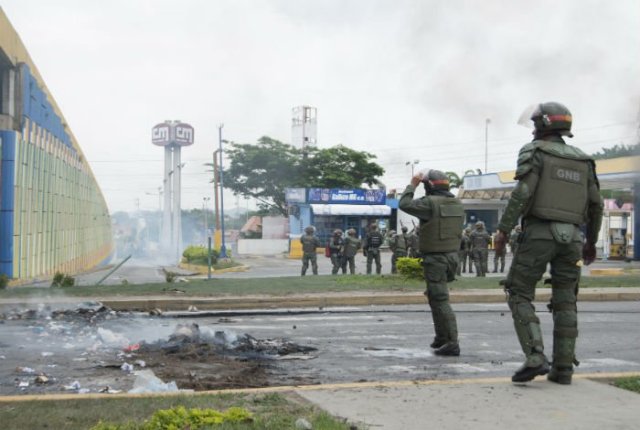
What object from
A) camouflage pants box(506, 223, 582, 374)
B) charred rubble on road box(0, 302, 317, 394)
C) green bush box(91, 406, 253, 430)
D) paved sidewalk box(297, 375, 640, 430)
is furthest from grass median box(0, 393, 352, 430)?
camouflage pants box(506, 223, 582, 374)

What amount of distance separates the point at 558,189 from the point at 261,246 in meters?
48.2

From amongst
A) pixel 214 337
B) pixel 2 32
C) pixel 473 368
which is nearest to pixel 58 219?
pixel 2 32

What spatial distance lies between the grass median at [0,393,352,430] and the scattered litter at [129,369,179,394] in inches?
17.2

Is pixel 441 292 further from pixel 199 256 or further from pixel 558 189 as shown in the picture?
pixel 199 256

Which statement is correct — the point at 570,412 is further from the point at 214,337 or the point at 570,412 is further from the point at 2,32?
the point at 2,32

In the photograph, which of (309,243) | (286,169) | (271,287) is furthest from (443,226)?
(286,169)

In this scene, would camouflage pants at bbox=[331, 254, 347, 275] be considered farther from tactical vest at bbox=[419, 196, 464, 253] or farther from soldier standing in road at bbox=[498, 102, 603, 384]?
soldier standing in road at bbox=[498, 102, 603, 384]

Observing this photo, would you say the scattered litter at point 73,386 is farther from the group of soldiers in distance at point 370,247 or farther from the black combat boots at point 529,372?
the group of soldiers in distance at point 370,247

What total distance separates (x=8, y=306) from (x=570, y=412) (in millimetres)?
9540

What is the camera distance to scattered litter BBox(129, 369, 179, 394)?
5211mm

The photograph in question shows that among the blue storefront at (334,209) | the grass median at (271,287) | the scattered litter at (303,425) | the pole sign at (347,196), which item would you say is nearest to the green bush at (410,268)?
the grass median at (271,287)

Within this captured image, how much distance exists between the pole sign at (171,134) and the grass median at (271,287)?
230 feet

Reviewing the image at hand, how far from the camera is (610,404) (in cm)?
478

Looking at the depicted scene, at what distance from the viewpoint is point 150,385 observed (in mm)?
5312
